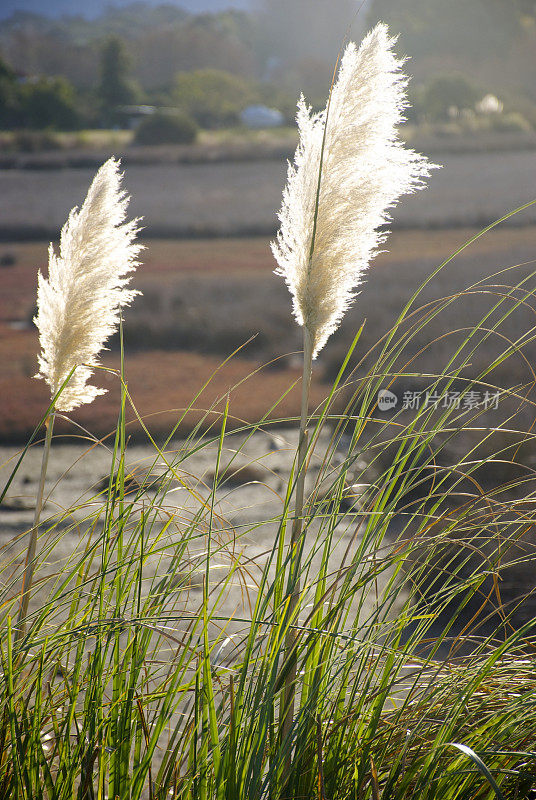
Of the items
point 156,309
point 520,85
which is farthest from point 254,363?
point 520,85

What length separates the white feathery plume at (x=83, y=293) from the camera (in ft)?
2.73

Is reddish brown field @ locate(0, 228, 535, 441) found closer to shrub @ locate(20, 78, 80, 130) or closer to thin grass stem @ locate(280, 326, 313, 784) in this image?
thin grass stem @ locate(280, 326, 313, 784)

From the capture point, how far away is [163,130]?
824cm

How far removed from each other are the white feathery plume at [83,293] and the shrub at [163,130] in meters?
7.96

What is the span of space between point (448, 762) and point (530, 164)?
838 centimetres

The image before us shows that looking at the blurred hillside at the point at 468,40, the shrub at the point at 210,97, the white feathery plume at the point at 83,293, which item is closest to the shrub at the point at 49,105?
the shrub at the point at 210,97

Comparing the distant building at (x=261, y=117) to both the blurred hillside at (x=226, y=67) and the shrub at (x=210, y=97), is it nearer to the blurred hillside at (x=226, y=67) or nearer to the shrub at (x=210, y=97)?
the blurred hillside at (x=226, y=67)

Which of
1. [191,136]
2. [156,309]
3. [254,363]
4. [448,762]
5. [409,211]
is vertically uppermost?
[191,136]

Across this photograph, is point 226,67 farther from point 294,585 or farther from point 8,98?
point 294,585

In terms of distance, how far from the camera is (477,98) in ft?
31.2

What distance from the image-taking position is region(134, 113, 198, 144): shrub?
8.20 meters

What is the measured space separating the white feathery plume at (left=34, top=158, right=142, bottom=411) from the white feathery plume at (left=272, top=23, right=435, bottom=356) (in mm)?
243

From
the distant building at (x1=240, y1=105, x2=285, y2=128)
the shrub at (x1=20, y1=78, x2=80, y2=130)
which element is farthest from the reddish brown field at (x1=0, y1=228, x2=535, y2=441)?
A: the distant building at (x1=240, y1=105, x2=285, y2=128)

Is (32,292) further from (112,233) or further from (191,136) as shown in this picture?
(112,233)
